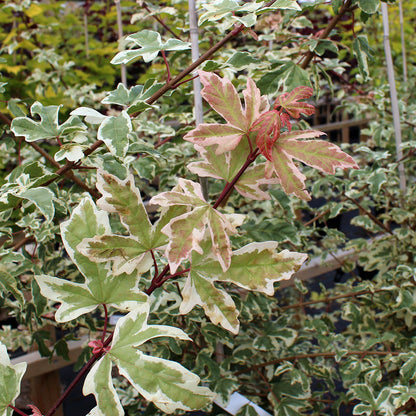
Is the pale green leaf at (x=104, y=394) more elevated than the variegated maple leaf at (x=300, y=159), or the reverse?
the variegated maple leaf at (x=300, y=159)

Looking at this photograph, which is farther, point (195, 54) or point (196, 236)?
point (195, 54)

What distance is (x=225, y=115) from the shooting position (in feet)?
1.68

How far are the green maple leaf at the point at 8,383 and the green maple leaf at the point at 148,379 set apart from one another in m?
0.09

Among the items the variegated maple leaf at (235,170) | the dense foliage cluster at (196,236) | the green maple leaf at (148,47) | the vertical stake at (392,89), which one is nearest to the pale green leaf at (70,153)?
the dense foliage cluster at (196,236)

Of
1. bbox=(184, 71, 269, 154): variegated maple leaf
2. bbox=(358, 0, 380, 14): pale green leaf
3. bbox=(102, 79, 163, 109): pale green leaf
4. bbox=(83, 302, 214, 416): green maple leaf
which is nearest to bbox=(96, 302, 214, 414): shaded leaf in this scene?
bbox=(83, 302, 214, 416): green maple leaf

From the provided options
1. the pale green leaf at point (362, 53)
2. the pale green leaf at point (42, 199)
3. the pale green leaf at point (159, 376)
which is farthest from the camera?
the pale green leaf at point (362, 53)

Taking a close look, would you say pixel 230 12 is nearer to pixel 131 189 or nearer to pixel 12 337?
pixel 131 189

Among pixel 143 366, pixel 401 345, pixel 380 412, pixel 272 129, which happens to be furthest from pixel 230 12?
pixel 401 345

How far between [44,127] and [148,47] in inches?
9.0

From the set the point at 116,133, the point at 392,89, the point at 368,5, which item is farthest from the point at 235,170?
the point at 392,89

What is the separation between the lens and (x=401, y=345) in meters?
1.15

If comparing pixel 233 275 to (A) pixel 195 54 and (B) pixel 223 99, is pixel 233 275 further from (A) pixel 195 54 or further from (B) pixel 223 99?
(A) pixel 195 54

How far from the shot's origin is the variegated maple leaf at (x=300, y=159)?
0.47 meters

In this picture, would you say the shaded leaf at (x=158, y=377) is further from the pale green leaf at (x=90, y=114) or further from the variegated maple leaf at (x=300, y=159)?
the pale green leaf at (x=90, y=114)
